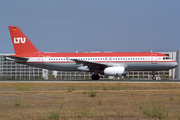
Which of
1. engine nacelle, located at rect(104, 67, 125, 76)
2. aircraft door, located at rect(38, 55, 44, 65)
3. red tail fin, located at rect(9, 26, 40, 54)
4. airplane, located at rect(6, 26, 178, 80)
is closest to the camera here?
engine nacelle, located at rect(104, 67, 125, 76)

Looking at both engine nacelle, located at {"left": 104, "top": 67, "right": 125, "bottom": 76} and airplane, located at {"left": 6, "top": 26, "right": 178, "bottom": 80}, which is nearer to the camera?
engine nacelle, located at {"left": 104, "top": 67, "right": 125, "bottom": 76}

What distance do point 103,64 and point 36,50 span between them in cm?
1214

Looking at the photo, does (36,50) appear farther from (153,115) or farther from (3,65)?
(3,65)

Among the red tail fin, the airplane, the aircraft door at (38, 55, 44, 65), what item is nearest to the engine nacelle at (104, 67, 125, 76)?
the airplane

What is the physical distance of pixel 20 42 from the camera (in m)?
49.2

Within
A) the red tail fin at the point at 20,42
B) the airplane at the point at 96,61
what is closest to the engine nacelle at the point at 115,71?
the airplane at the point at 96,61

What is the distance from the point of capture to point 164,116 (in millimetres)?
12148

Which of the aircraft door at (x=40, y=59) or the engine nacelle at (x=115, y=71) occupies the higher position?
the aircraft door at (x=40, y=59)

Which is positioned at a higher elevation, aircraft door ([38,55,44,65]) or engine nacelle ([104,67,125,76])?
aircraft door ([38,55,44,65])

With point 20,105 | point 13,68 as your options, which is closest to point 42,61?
point 20,105

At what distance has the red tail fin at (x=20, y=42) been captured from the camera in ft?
160

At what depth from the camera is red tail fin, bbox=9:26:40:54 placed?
48719 mm

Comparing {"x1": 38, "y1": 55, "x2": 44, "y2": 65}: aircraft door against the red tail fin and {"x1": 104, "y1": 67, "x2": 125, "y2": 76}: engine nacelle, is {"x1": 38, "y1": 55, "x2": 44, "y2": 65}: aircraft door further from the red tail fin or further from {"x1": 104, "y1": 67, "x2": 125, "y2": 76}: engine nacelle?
{"x1": 104, "y1": 67, "x2": 125, "y2": 76}: engine nacelle

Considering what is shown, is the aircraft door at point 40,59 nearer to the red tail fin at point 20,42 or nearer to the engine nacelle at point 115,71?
the red tail fin at point 20,42
